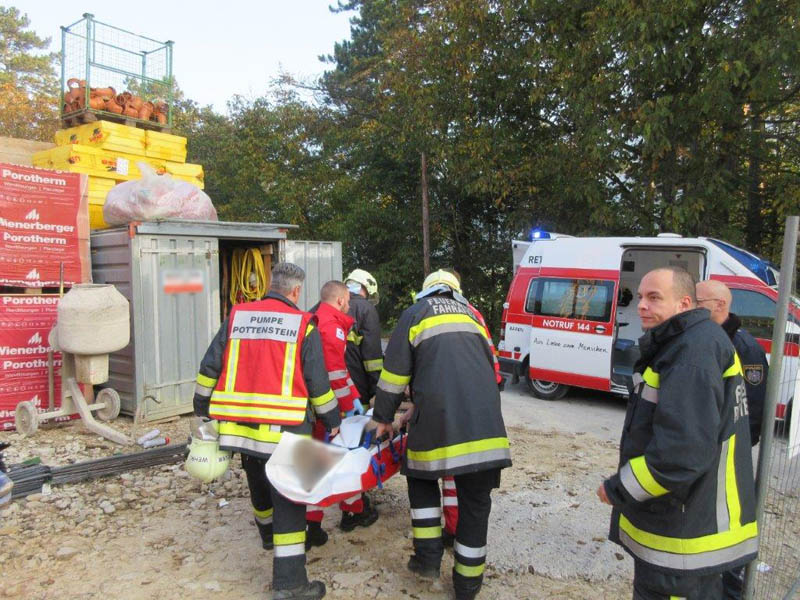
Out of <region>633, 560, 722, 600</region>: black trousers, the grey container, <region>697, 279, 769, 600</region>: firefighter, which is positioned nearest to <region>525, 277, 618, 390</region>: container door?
<region>697, 279, 769, 600</region>: firefighter

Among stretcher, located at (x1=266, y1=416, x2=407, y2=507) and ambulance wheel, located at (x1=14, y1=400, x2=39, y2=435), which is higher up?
stretcher, located at (x1=266, y1=416, x2=407, y2=507)

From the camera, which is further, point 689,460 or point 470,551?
point 470,551

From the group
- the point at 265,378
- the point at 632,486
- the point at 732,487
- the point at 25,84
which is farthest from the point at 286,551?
the point at 25,84

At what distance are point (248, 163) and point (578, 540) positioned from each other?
1583 centimetres

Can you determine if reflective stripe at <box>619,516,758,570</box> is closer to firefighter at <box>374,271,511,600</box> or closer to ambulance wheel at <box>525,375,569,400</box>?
firefighter at <box>374,271,511,600</box>

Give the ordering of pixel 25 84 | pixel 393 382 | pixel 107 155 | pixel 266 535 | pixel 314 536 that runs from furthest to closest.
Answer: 1. pixel 25 84
2. pixel 107 155
3. pixel 314 536
4. pixel 266 535
5. pixel 393 382

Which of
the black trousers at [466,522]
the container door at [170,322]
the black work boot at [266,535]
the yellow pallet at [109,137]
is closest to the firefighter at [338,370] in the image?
the black work boot at [266,535]

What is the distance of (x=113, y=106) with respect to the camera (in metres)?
8.49

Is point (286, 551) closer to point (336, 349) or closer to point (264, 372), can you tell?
point (264, 372)

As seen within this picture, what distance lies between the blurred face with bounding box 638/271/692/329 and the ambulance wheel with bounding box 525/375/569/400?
19.6ft

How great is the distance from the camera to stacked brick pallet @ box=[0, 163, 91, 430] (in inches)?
234

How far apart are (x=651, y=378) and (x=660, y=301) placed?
0.96 feet

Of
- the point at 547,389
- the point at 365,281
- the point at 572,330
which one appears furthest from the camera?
the point at 547,389

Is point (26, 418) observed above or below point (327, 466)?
below
